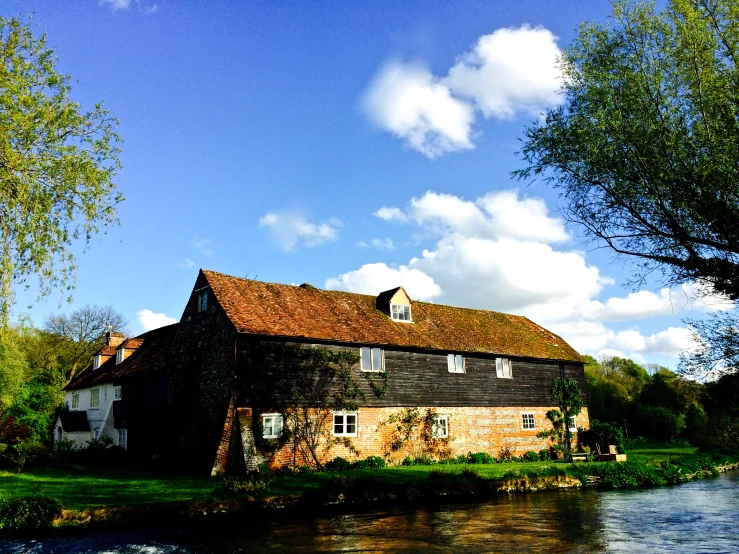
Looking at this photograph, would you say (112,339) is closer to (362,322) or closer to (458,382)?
(362,322)

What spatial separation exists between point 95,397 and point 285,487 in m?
24.2

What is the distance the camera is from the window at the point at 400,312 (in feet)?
113

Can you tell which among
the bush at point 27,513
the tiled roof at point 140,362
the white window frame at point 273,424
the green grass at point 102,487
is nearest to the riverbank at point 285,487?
the green grass at point 102,487

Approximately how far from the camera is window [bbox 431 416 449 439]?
31273 mm

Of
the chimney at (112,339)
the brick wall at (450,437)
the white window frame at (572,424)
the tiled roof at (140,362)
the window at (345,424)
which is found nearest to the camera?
the brick wall at (450,437)

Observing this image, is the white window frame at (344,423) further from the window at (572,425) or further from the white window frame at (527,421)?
the window at (572,425)

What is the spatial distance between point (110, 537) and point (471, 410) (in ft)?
71.4

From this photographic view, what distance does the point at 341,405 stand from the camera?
28.1 meters

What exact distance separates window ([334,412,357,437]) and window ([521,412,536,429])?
487 inches

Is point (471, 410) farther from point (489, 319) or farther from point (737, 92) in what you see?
point (737, 92)

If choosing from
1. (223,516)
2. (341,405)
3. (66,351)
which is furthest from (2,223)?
(66,351)

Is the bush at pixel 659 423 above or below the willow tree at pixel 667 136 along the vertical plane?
below

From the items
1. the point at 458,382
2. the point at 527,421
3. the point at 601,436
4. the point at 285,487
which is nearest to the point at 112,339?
the point at 458,382

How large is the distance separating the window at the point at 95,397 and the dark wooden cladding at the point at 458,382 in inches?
762
